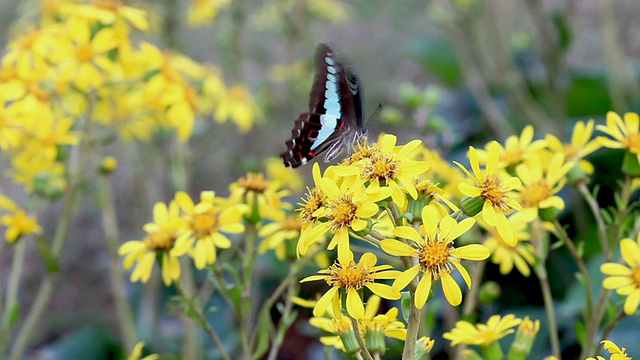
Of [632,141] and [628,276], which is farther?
[632,141]

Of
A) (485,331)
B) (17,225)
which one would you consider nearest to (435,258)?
(485,331)

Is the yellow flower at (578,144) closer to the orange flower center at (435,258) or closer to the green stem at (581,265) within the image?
the green stem at (581,265)

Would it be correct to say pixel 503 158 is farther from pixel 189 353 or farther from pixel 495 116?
pixel 495 116

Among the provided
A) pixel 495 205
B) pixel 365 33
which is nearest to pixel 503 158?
pixel 495 205

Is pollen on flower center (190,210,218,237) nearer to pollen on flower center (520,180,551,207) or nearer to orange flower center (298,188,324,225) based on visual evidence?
orange flower center (298,188,324,225)

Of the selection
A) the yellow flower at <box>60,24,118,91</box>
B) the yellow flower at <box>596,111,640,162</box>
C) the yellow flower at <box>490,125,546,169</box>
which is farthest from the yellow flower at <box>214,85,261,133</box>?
the yellow flower at <box>596,111,640,162</box>

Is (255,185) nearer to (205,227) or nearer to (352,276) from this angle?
(205,227)
